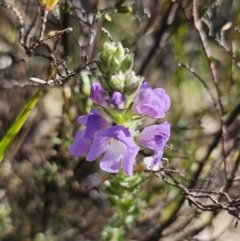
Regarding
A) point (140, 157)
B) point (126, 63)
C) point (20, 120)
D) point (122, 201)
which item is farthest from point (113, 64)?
point (140, 157)

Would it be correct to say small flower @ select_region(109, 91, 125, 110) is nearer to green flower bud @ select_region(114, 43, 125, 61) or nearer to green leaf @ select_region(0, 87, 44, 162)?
green flower bud @ select_region(114, 43, 125, 61)

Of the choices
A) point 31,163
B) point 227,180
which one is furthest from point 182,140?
point 31,163

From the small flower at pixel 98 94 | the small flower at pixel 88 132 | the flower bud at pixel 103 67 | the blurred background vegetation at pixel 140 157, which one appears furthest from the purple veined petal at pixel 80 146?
the blurred background vegetation at pixel 140 157

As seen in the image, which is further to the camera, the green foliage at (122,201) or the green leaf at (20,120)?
the green foliage at (122,201)

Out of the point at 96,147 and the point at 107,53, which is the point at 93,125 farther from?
the point at 107,53

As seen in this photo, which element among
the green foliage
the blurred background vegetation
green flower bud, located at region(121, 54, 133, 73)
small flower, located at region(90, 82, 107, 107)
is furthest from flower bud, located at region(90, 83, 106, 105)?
the blurred background vegetation

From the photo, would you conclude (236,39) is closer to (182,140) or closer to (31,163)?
(182,140)

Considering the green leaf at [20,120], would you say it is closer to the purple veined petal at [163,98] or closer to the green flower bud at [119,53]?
the green flower bud at [119,53]
